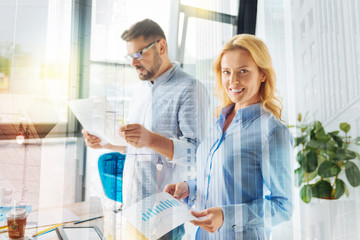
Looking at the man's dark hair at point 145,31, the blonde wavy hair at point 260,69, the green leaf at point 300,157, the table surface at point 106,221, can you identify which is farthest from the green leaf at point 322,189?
the man's dark hair at point 145,31

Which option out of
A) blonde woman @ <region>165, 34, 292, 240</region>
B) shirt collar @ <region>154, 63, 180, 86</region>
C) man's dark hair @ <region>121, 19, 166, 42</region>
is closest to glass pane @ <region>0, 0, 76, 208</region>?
man's dark hair @ <region>121, 19, 166, 42</region>

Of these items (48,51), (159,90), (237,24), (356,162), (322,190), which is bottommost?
(322,190)

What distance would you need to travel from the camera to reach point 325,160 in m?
1.26

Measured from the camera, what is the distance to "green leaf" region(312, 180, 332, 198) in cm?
125

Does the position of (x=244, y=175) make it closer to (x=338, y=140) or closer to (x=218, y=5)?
(x=338, y=140)

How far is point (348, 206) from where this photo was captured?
1249mm

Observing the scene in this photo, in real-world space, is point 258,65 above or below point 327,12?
below

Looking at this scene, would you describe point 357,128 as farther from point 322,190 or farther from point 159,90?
point 159,90

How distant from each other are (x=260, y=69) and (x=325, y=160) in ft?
1.63

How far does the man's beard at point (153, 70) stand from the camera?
109 centimetres

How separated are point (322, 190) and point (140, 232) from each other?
2.51 ft

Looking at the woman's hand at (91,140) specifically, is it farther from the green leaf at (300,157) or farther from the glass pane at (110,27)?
the green leaf at (300,157)

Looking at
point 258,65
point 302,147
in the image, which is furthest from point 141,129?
point 302,147

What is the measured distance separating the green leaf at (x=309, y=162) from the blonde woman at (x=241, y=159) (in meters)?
0.17
